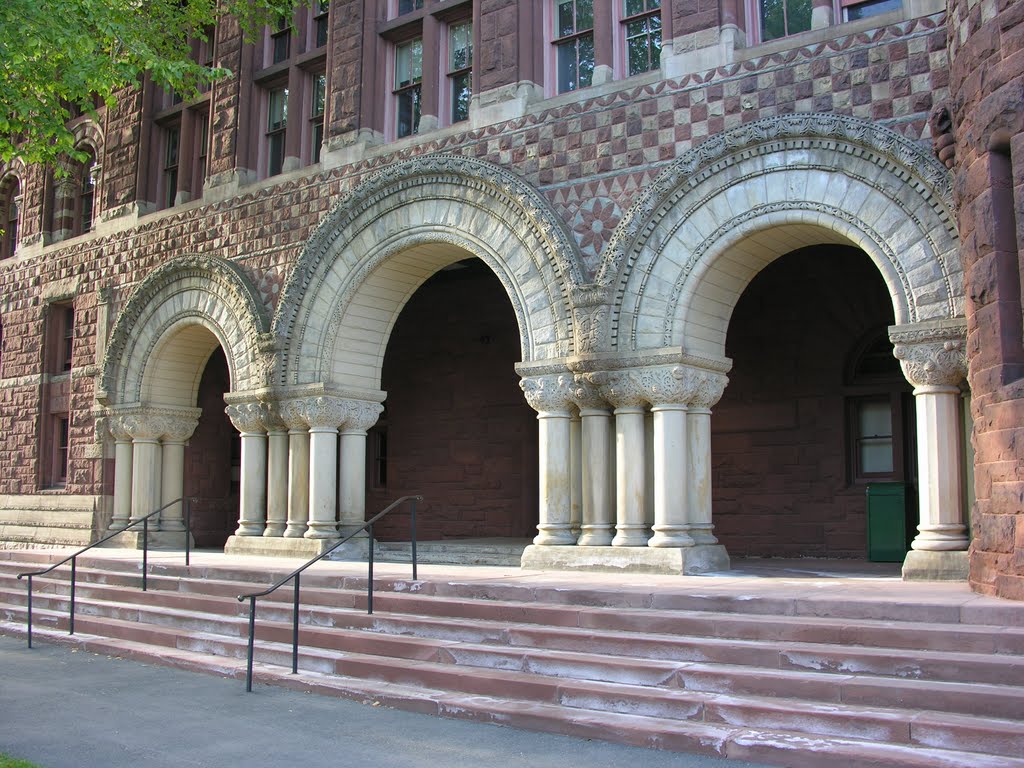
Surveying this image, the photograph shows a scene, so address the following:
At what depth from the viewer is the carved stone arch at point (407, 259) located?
1155cm

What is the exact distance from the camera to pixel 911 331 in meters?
9.19

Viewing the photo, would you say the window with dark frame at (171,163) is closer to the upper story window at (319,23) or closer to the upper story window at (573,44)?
the upper story window at (319,23)

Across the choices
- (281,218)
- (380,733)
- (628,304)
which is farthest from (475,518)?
(380,733)

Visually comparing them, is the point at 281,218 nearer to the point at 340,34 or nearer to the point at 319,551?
the point at 340,34

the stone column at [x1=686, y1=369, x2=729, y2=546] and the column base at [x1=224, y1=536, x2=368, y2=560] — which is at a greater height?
the stone column at [x1=686, y1=369, x2=729, y2=546]

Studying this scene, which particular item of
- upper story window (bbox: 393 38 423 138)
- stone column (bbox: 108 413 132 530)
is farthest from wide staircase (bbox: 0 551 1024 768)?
upper story window (bbox: 393 38 423 138)

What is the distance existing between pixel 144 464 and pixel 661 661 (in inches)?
453

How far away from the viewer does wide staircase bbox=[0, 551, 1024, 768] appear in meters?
5.88

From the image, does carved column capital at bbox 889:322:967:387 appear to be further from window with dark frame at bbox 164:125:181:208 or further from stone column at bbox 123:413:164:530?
window with dark frame at bbox 164:125:181:208

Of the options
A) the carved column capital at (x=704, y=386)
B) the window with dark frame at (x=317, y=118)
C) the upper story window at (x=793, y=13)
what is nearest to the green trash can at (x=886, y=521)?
the carved column capital at (x=704, y=386)

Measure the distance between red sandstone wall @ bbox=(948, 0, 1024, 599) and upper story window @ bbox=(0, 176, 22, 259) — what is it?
62.0ft

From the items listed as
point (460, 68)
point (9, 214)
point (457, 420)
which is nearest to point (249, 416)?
point (457, 420)

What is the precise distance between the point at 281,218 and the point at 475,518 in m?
5.71

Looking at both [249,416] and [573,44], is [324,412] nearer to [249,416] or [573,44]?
[249,416]
